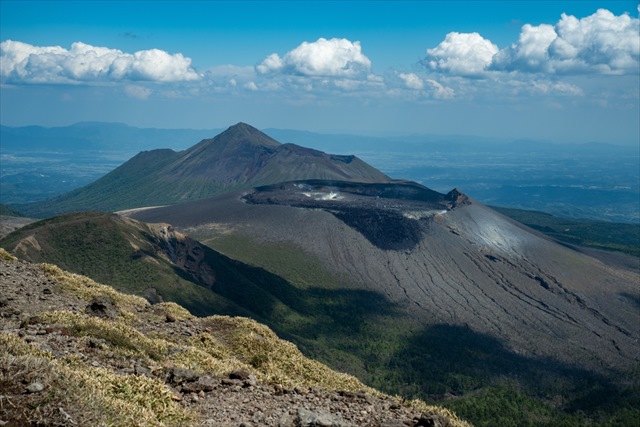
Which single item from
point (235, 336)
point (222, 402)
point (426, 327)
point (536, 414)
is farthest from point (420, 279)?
point (222, 402)

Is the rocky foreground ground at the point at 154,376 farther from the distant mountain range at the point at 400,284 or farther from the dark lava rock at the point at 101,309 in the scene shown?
the distant mountain range at the point at 400,284

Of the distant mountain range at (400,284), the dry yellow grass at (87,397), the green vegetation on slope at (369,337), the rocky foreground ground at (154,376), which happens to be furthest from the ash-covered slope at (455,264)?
the dry yellow grass at (87,397)

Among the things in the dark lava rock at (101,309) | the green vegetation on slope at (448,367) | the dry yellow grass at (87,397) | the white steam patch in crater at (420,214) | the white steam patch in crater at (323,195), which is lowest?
the green vegetation on slope at (448,367)

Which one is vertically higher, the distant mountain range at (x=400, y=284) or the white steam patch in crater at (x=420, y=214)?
the white steam patch in crater at (x=420, y=214)

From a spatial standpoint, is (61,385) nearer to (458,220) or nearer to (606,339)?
(606,339)

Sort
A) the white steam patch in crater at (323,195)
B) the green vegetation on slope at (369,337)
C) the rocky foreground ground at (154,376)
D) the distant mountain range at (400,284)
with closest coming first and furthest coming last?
the rocky foreground ground at (154,376) < the green vegetation on slope at (369,337) < the distant mountain range at (400,284) < the white steam patch in crater at (323,195)

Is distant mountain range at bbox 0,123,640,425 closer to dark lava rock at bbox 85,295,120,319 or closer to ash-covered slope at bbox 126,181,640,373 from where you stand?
ash-covered slope at bbox 126,181,640,373

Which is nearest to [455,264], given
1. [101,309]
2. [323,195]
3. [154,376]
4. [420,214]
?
[420,214]

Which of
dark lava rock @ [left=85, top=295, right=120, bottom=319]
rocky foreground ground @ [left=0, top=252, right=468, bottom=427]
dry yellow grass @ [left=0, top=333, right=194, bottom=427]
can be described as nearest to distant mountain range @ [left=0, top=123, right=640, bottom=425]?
rocky foreground ground @ [left=0, top=252, right=468, bottom=427]
